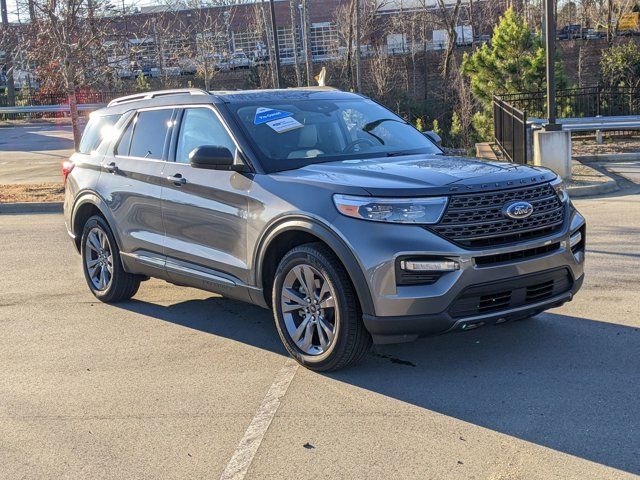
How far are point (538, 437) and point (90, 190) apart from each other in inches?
189

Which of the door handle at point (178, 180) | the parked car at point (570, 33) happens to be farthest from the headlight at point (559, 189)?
the parked car at point (570, 33)

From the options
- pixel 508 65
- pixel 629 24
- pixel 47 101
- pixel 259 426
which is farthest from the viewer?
pixel 629 24

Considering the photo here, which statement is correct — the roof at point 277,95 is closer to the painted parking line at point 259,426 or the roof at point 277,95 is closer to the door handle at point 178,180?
the door handle at point 178,180

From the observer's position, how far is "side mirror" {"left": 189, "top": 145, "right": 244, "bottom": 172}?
5.48m

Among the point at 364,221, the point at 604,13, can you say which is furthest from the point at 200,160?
the point at 604,13

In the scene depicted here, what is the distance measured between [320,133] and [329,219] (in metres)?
1.38

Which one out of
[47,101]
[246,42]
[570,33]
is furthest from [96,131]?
[246,42]

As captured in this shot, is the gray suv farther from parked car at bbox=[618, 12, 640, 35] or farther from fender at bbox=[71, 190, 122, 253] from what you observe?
parked car at bbox=[618, 12, 640, 35]

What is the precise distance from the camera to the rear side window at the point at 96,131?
734 centimetres

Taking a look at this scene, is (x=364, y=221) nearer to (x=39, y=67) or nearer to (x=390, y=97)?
(x=39, y=67)

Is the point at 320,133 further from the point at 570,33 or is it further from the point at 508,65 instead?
the point at 570,33

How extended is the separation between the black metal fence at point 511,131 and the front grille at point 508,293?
9008 millimetres

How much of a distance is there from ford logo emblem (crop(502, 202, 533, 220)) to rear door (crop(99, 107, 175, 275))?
292 cm

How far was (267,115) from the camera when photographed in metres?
5.93
